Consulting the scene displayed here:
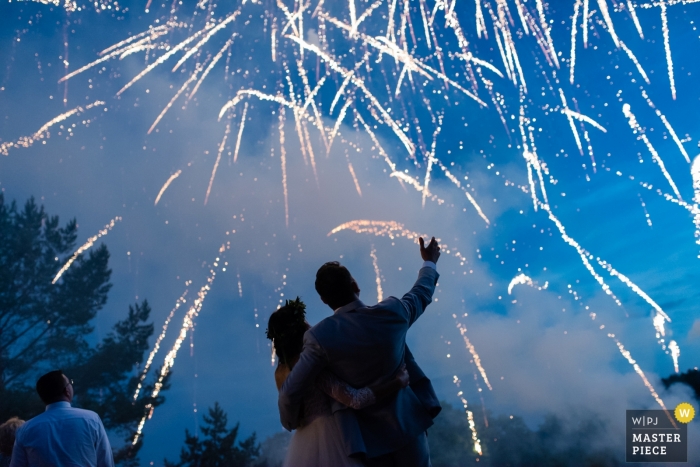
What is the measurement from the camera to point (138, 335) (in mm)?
21047

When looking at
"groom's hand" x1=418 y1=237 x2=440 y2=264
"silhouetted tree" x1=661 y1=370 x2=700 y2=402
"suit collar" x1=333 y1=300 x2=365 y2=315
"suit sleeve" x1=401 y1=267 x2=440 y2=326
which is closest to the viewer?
"suit collar" x1=333 y1=300 x2=365 y2=315

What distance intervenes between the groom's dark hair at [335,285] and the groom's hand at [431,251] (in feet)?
2.26

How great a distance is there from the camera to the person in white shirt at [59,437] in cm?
392

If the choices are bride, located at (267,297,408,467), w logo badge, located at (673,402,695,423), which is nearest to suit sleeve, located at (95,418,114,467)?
bride, located at (267,297,408,467)

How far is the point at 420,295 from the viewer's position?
3.21 meters

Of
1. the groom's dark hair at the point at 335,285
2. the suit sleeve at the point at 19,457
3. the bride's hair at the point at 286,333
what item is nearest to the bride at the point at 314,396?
the bride's hair at the point at 286,333

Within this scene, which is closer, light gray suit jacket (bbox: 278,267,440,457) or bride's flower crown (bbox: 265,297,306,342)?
light gray suit jacket (bbox: 278,267,440,457)

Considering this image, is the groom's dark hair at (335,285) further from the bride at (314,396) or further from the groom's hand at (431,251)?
the groom's hand at (431,251)

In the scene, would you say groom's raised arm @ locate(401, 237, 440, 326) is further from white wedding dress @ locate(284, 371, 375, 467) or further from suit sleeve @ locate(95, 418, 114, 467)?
suit sleeve @ locate(95, 418, 114, 467)

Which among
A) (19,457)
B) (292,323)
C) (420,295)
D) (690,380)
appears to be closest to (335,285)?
(292,323)

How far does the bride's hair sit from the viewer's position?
10.0 feet

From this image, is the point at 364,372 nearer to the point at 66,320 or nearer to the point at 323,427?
the point at 323,427

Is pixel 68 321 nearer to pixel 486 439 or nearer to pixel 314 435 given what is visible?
pixel 314 435

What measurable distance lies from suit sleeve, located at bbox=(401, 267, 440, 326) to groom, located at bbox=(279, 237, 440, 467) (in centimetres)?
10
